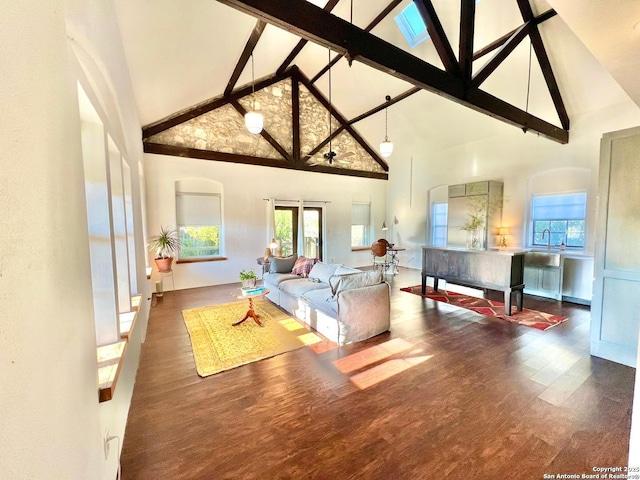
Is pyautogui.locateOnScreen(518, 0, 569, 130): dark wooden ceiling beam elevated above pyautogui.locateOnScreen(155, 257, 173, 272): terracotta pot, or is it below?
above

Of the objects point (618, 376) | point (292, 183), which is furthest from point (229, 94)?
point (618, 376)

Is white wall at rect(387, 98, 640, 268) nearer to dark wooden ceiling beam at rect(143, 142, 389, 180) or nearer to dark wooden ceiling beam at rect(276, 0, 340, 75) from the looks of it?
dark wooden ceiling beam at rect(143, 142, 389, 180)

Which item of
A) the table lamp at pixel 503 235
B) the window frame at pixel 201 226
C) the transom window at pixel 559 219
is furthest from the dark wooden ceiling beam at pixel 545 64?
the window frame at pixel 201 226

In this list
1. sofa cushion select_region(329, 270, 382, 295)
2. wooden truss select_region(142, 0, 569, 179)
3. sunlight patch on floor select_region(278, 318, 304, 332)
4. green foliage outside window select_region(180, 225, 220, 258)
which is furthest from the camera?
green foliage outside window select_region(180, 225, 220, 258)

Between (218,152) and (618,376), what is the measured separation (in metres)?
7.33

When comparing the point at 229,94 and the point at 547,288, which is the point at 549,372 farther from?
the point at 229,94

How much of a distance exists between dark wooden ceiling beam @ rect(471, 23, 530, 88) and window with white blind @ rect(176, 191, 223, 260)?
5511 millimetres

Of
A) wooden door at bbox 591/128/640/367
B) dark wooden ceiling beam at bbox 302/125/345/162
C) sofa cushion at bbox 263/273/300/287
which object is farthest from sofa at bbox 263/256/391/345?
dark wooden ceiling beam at bbox 302/125/345/162

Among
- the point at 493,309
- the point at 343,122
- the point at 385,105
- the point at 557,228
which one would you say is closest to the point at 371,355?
the point at 493,309

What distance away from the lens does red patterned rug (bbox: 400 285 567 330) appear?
4.05 meters

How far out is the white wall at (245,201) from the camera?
19.3 ft

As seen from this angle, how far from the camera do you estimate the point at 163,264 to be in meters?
5.55

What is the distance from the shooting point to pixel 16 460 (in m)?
0.63

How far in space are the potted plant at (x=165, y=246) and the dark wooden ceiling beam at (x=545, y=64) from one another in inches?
286
